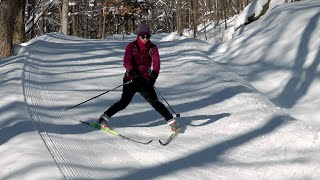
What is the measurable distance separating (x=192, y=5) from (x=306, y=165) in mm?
26113

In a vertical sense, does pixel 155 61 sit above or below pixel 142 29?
below

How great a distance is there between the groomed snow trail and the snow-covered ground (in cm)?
2

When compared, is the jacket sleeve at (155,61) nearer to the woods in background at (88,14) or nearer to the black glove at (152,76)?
the black glove at (152,76)

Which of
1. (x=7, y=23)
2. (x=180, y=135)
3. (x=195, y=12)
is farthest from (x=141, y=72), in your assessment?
(x=195, y=12)

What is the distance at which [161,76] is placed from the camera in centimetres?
1162

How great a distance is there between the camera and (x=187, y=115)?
8.10 meters

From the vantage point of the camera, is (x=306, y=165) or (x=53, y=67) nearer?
(x=306, y=165)

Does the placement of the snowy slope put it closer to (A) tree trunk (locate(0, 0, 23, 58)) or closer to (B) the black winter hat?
(B) the black winter hat

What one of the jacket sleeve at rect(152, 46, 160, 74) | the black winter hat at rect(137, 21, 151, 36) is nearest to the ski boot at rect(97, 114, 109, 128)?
the jacket sleeve at rect(152, 46, 160, 74)

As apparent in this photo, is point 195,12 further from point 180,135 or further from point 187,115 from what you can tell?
point 180,135

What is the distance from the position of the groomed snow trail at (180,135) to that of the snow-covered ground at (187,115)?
16 mm

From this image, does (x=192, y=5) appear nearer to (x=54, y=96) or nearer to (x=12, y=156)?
(x=54, y=96)

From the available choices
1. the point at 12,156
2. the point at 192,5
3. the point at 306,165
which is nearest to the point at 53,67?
the point at 12,156

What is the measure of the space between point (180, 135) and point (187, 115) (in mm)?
1237
